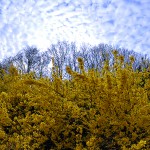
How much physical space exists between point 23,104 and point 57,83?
1.50 metres

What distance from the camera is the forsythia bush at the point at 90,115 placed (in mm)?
3633

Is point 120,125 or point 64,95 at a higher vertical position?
point 64,95

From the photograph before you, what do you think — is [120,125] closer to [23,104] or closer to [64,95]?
[64,95]

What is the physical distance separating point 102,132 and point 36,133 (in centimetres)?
88

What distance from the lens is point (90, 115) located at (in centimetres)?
389

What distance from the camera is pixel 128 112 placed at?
3.76m

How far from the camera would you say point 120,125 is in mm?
3680

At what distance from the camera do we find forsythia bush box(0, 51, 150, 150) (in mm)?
3633

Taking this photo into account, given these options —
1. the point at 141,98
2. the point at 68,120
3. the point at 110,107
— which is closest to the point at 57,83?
the point at 68,120

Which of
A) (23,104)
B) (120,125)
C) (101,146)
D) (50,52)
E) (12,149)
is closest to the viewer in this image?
(120,125)

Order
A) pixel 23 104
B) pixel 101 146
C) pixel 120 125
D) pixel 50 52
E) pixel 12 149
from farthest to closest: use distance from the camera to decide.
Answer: pixel 50 52 < pixel 23 104 < pixel 12 149 < pixel 101 146 < pixel 120 125

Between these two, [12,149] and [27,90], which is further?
[27,90]

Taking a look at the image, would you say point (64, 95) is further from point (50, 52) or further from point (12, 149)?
point (50, 52)

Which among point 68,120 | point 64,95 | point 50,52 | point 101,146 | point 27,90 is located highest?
point 50,52
